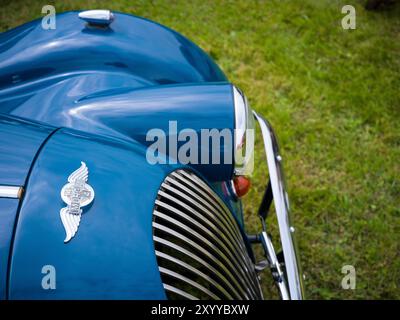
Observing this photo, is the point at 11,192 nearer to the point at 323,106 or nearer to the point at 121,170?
the point at 121,170

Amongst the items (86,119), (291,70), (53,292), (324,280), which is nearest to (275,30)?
(291,70)

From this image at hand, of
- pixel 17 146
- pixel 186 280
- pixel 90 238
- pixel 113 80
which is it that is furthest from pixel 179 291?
pixel 113 80

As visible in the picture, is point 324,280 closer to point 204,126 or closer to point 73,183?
point 204,126

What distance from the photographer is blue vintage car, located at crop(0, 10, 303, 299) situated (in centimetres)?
105

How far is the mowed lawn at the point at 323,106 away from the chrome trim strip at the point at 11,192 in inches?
59.3

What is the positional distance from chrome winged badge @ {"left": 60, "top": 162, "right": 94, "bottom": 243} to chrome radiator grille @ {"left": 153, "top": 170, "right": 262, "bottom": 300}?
195 mm

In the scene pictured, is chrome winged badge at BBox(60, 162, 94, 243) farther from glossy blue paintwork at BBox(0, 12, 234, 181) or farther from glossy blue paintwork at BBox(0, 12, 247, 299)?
glossy blue paintwork at BBox(0, 12, 234, 181)

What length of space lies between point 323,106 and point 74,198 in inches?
89.2

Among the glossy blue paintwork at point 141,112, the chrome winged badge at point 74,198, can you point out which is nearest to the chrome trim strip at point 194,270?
the chrome winged badge at point 74,198

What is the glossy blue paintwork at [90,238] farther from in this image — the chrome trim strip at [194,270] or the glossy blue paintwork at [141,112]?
the glossy blue paintwork at [141,112]

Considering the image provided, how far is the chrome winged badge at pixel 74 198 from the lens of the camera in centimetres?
108

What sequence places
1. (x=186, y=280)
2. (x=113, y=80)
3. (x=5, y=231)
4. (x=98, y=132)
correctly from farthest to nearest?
(x=113, y=80), (x=98, y=132), (x=186, y=280), (x=5, y=231)

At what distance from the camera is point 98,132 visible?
148 cm

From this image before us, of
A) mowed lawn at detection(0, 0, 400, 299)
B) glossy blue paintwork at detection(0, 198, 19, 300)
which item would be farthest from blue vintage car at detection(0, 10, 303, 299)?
mowed lawn at detection(0, 0, 400, 299)
